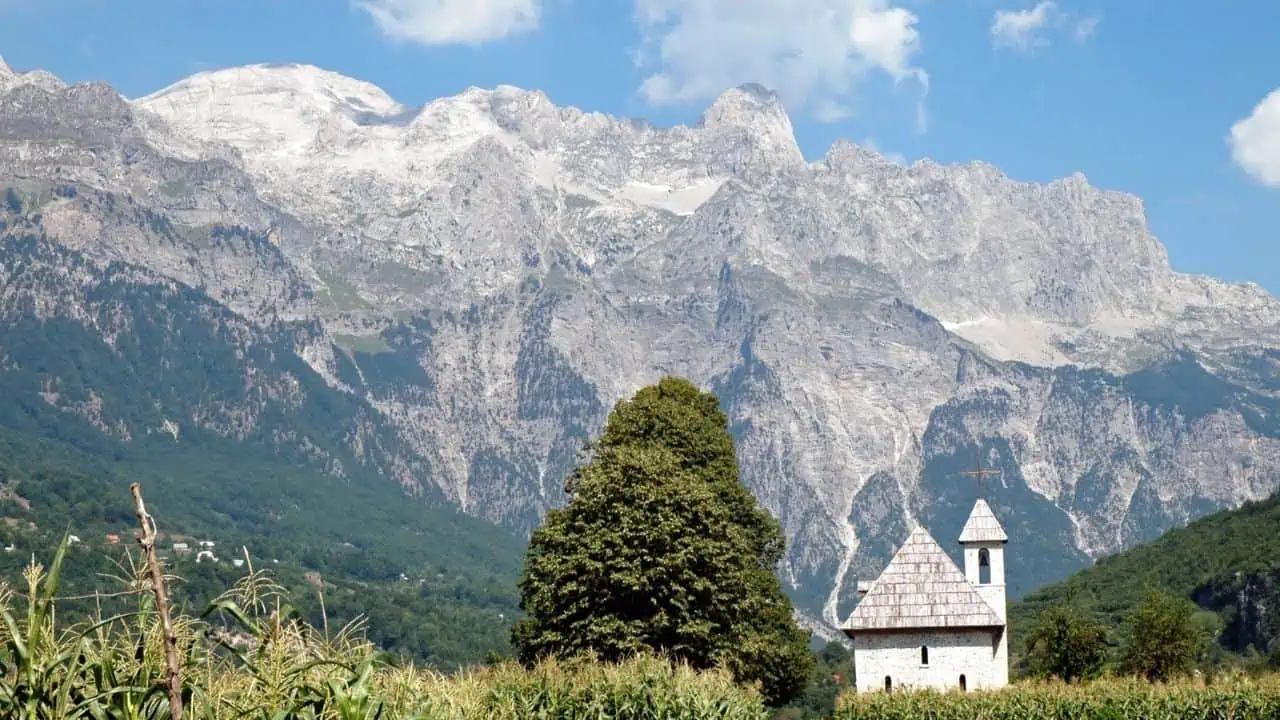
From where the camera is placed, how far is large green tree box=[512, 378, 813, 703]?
53.8 meters

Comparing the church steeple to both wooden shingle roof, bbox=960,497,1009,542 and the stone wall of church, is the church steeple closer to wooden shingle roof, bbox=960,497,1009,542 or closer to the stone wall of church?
wooden shingle roof, bbox=960,497,1009,542

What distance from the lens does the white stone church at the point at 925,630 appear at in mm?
62125

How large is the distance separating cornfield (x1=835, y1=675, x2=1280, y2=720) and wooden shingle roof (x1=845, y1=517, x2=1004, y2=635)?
808 cm

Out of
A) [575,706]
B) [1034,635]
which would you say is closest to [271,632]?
[575,706]

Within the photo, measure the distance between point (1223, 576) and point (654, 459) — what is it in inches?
5384

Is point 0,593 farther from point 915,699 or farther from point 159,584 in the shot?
point 915,699

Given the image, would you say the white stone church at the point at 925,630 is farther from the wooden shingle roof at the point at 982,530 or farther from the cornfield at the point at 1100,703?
the wooden shingle roof at the point at 982,530

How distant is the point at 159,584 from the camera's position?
46.2ft

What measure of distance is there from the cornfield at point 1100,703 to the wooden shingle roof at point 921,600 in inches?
318

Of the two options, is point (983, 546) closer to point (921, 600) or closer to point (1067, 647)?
point (921, 600)

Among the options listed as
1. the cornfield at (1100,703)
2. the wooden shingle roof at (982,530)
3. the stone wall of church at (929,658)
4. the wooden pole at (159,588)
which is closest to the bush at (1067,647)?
the wooden shingle roof at (982,530)

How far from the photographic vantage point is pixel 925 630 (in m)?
62.7

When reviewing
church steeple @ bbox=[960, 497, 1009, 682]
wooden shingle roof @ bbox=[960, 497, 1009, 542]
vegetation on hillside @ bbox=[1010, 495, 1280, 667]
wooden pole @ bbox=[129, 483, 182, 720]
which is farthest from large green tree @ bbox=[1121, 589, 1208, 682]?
wooden pole @ bbox=[129, 483, 182, 720]

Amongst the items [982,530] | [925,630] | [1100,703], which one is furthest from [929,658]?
[982,530]
